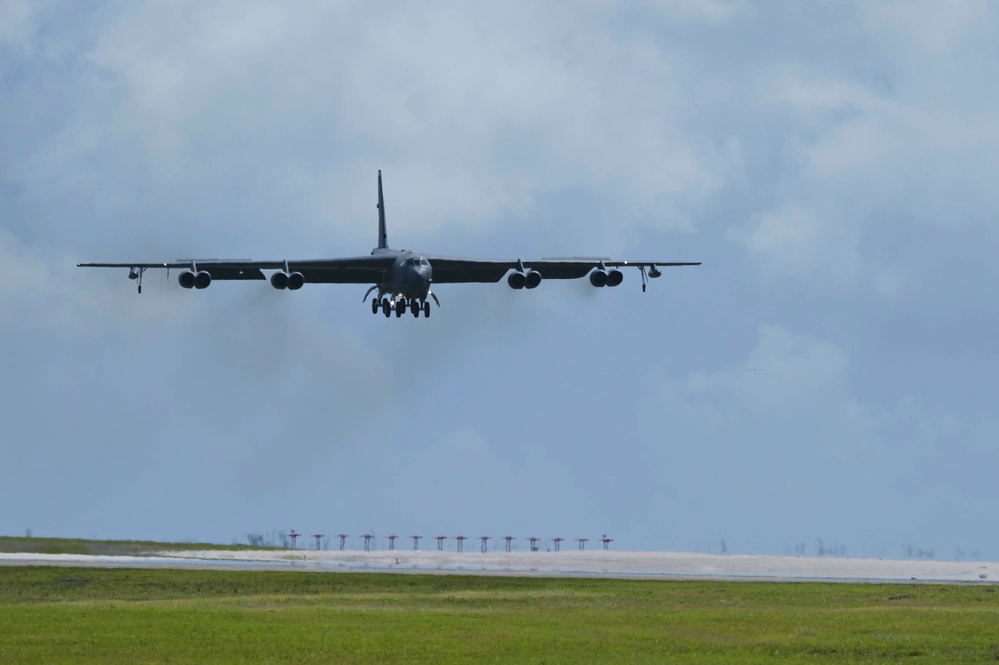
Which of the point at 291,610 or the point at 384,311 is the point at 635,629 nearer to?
the point at 291,610

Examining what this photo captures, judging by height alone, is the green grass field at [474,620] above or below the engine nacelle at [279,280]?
below

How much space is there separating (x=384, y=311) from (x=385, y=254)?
3.49 m

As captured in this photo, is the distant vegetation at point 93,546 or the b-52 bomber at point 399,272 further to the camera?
the distant vegetation at point 93,546

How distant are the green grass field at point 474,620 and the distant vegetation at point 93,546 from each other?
3765 cm

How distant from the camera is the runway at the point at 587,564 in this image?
78.7 meters

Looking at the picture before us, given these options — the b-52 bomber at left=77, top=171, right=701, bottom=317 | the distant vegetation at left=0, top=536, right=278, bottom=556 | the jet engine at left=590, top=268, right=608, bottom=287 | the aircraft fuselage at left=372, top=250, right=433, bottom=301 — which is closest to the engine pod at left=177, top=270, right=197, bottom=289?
the b-52 bomber at left=77, top=171, right=701, bottom=317

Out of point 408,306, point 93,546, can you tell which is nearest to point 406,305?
point 408,306

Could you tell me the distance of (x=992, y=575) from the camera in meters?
85.8

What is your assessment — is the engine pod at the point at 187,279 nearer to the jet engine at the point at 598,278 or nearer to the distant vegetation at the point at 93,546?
the jet engine at the point at 598,278

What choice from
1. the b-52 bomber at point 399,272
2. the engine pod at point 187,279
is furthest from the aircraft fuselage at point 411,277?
the engine pod at point 187,279

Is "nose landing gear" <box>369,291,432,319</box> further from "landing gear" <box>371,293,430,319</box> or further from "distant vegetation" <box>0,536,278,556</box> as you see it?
"distant vegetation" <box>0,536,278,556</box>

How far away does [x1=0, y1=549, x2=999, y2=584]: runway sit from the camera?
78688mm

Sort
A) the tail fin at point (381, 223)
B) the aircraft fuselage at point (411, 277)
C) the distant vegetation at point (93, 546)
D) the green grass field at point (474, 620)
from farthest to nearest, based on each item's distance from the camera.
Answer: the distant vegetation at point (93, 546), the tail fin at point (381, 223), the aircraft fuselage at point (411, 277), the green grass field at point (474, 620)

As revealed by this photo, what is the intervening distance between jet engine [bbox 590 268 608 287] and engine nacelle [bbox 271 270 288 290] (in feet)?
49.7
